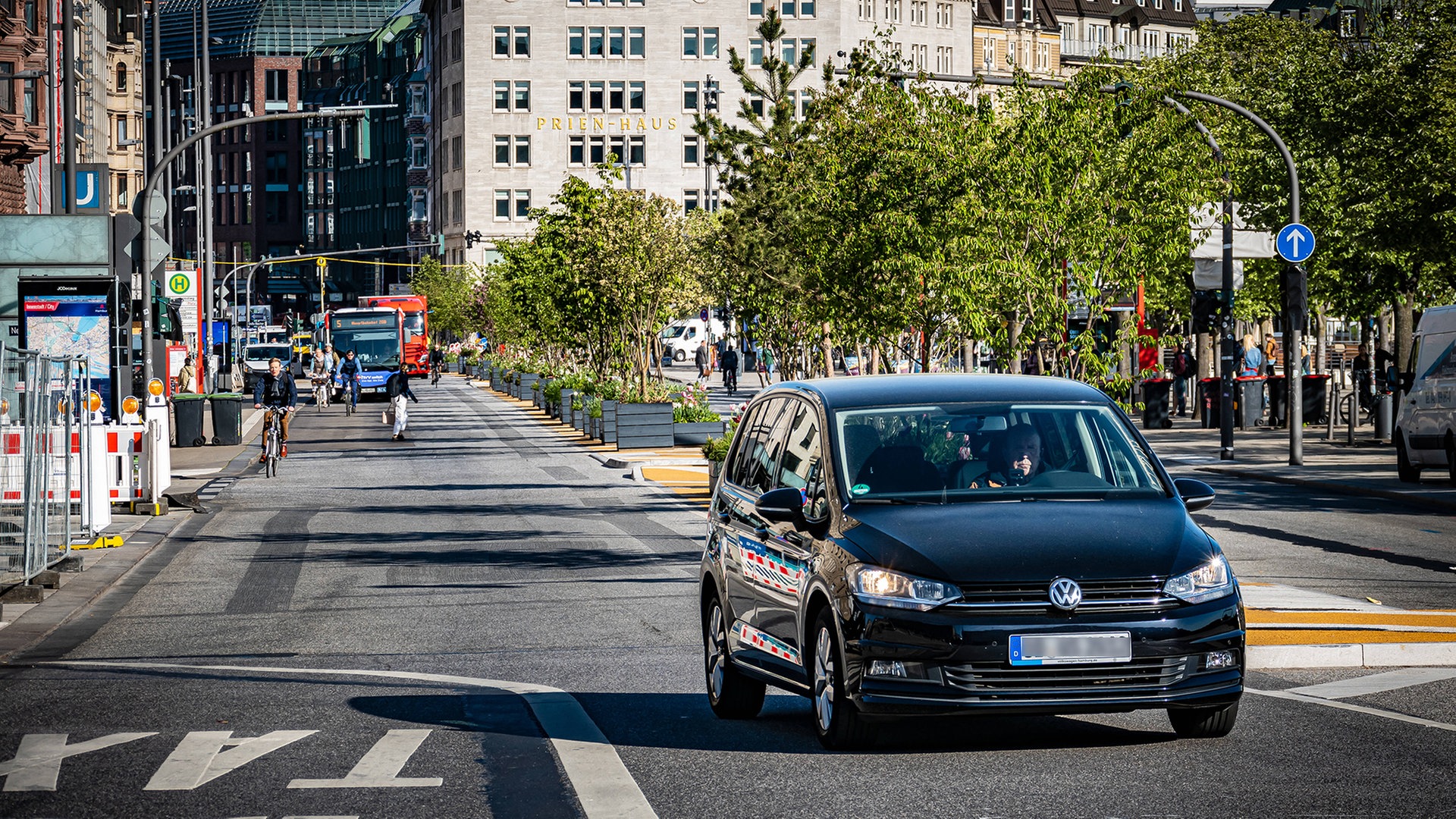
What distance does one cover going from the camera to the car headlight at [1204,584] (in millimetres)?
8219

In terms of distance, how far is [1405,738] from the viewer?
8945 millimetres

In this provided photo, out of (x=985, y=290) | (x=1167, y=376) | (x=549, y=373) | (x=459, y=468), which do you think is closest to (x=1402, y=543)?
(x=985, y=290)

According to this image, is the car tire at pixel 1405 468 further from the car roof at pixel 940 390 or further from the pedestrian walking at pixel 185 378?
the pedestrian walking at pixel 185 378

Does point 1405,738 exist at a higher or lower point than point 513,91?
lower

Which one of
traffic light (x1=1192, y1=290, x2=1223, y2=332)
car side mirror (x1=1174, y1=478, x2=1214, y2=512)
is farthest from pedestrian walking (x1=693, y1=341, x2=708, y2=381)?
car side mirror (x1=1174, y1=478, x2=1214, y2=512)

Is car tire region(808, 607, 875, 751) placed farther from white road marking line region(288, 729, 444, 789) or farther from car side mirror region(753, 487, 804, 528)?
white road marking line region(288, 729, 444, 789)

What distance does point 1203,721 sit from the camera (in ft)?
28.9

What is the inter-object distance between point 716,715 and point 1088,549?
8.21 feet

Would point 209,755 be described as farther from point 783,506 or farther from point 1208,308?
point 1208,308

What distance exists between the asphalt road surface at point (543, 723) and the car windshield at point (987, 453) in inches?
43.0

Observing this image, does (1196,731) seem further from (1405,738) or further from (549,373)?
(549,373)

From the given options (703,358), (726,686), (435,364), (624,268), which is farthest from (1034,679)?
(435,364)

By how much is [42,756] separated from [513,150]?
4991 inches

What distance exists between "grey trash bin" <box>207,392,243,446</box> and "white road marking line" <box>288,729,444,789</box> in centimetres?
3571
